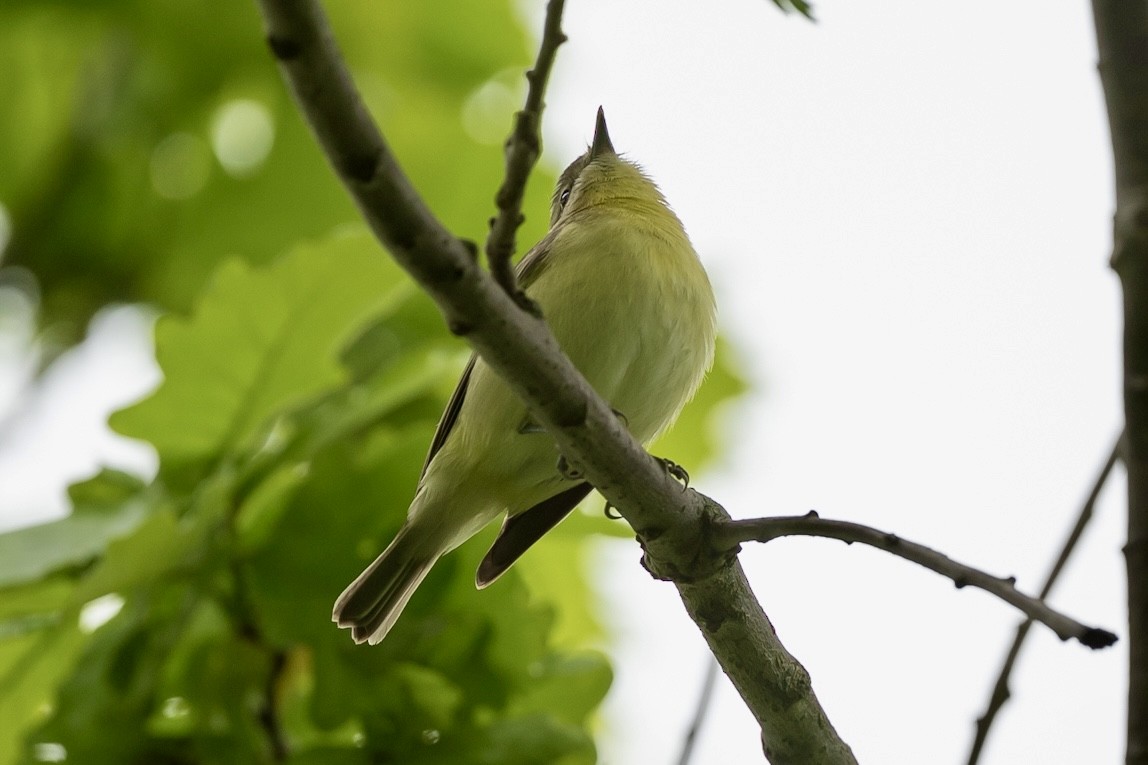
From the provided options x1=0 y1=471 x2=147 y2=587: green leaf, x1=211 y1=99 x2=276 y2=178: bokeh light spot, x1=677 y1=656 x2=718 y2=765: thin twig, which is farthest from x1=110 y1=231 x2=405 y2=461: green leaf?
x1=211 y1=99 x2=276 y2=178: bokeh light spot

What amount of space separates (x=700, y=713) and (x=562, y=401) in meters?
1.26

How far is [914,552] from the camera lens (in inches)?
77.6

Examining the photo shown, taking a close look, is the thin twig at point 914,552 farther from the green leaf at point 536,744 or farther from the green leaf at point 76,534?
the green leaf at point 76,534

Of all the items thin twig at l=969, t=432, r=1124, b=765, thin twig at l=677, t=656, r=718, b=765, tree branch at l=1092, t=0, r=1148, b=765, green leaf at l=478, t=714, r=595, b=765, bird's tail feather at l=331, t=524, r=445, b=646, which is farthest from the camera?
bird's tail feather at l=331, t=524, r=445, b=646

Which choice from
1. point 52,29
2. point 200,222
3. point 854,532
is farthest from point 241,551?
point 52,29

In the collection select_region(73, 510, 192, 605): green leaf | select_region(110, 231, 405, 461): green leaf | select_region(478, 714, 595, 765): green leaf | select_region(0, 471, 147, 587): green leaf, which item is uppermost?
select_region(110, 231, 405, 461): green leaf

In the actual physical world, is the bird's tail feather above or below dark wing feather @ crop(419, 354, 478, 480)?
below

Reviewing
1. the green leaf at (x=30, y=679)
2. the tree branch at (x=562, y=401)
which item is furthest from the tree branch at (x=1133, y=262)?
the green leaf at (x=30, y=679)

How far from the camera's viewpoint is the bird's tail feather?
342 centimetres

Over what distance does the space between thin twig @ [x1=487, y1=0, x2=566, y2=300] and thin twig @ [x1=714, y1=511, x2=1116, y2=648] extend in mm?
656

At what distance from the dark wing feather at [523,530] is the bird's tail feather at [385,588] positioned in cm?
18

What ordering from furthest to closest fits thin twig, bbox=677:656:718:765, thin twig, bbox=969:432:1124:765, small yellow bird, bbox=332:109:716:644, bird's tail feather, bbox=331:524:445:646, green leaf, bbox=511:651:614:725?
small yellow bird, bbox=332:109:716:644, bird's tail feather, bbox=331:524:445:646, green leaf, bbox=511:651:614:725, thin twig, bbox=677:656:718:765, thin twig, bbox=969:432:1124:765

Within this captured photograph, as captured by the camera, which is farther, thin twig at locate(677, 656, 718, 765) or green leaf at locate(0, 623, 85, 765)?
green leaf at locate(0, 623, 85, 765)

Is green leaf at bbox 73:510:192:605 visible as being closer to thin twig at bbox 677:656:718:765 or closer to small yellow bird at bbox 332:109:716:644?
small yellow bird at bbox 332:109:716:644
